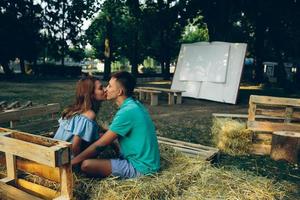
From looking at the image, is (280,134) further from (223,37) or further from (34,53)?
(34,53)

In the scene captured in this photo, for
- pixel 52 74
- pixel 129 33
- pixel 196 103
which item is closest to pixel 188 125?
pixel 196 103

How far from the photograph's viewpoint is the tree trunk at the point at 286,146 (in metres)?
6.70

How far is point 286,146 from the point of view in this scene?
6793 millimetres

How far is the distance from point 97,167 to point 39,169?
655 mm

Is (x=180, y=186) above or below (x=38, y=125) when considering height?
below

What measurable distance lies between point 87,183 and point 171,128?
615cm

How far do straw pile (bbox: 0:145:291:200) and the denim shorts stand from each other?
85 mm

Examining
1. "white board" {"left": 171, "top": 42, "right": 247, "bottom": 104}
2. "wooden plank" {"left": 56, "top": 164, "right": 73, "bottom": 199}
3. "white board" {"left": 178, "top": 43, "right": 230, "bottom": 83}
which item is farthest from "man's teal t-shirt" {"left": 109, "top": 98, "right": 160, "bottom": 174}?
"white board" {"left": 178, "top": 43, "right": 230, "bottom": 83}

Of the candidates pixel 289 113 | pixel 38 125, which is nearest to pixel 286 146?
pixel 289 113

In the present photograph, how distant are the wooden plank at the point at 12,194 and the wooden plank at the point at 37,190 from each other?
11 cm

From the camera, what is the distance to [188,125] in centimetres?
1028

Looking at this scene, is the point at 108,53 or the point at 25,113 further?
the point at 108,53

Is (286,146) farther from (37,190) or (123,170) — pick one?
(37,190)

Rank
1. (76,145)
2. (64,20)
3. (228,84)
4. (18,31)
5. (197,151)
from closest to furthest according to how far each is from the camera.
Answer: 1. (76,145)
2. (197,151)
3. (228,84)
4. (18,31)
5. (64,20)
